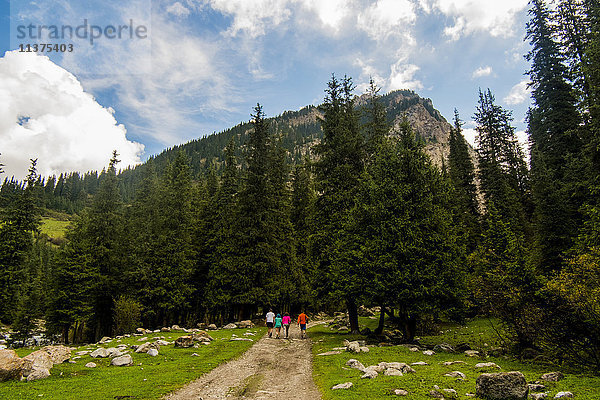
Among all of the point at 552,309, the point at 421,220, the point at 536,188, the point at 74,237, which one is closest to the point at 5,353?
the point at 421,220

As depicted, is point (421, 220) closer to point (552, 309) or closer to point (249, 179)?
point (552, 309)

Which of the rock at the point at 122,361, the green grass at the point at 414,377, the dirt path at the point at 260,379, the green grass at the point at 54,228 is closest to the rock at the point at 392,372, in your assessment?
the green grass at the point at 414,377

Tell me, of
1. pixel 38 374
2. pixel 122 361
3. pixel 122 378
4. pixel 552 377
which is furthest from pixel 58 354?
pixel 552 377

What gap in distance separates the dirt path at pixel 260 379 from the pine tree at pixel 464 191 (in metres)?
31.0

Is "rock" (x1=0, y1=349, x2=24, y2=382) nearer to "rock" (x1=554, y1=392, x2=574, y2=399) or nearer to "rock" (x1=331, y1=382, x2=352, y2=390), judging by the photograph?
"rock" (x1=331, y1=382, x2=352, y2=390)

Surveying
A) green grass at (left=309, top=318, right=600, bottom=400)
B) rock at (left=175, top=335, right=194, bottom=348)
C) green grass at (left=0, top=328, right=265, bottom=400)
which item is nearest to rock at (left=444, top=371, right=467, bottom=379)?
green grass at (left=309, top=318, right=600, bottom=400)

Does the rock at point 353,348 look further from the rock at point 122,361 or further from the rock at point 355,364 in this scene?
the rock at point 122,361

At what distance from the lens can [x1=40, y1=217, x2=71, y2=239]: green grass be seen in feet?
491

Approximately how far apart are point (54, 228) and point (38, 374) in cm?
18453

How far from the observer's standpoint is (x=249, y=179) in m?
37.2

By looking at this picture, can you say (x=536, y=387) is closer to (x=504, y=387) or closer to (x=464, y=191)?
(x=504, y=387)

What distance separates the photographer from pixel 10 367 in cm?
1211

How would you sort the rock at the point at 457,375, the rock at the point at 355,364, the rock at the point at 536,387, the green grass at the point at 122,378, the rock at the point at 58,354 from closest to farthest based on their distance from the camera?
the rock at the point at 536,387
the green grass at the point at 122,378
the rock at the point at 457,375
the rock at the point at 355,364
the rock at the point at 58,354

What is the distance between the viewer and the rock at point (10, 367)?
11938mm
